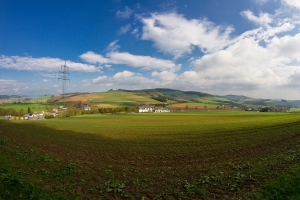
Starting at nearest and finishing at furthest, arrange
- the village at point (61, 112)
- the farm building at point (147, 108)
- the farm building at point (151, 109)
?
1. the village at point (61, 112)
2. the farm building at point (147, 108)
3. the farm building at point (151, 109)

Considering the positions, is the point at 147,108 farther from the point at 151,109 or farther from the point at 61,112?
the point at 61,112

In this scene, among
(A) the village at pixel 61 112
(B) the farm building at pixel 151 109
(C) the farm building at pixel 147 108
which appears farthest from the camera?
(B) the farm building at pixel 151 109

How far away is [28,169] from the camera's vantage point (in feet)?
41.3

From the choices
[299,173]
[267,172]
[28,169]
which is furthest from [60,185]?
[299,173]

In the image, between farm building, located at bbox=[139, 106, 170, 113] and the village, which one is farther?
farm building, located at bbox=[139, 106, 170, 113]

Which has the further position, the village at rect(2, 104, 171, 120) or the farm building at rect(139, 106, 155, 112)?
the farm building at rect(139, 106, 155, 112)

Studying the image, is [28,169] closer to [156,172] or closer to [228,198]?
[156,172]

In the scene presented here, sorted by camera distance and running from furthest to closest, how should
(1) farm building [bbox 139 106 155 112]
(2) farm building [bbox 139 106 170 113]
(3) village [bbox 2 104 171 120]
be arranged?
(2) farm building [bbox 139 106 170 113]
(1) farm building [bbox 139 106 155 112]
(3) village [bbox 2 104 171 120]

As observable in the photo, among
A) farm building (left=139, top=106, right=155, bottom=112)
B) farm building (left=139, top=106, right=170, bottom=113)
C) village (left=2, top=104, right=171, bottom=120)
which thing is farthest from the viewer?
farm building (left=139, top=106, right=170, bottom=113)

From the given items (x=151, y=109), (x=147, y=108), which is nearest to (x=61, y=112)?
(x=147, y=108)

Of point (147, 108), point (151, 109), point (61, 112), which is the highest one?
point (147, 108)

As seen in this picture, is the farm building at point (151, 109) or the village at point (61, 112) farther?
the farm building at point (151, 109)

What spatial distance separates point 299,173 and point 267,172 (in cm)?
165

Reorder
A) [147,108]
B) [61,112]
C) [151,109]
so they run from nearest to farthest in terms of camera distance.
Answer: [61,112], [147,108], [151,109]
